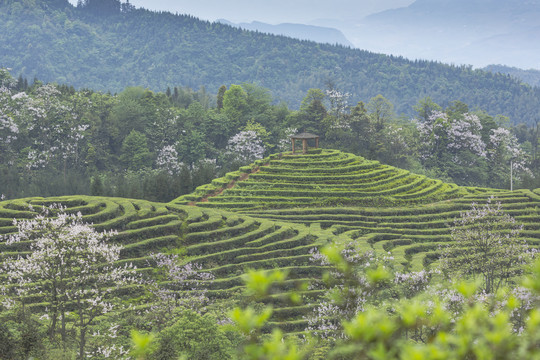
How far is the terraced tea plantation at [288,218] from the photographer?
31.1m

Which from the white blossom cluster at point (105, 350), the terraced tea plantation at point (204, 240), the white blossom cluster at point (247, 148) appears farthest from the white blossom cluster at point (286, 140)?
the white blossom cluster at point (105, 350)

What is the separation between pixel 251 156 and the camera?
279 feet

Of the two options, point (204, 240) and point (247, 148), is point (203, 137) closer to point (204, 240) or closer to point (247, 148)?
point (247, 148)

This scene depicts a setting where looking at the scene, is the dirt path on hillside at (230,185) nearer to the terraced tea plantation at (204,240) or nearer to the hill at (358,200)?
the hill at (358,200)

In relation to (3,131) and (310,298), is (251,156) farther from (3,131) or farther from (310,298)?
(310,298)

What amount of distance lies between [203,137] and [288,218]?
152 feet

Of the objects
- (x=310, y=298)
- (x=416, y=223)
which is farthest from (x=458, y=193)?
(x=310, y=298)

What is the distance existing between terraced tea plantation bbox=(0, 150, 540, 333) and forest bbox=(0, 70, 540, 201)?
1481 centimetres

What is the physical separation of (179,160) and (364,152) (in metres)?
29.1

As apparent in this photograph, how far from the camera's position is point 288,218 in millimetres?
44156

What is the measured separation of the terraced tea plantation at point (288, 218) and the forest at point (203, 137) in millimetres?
14807

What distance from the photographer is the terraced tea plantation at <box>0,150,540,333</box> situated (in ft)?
102

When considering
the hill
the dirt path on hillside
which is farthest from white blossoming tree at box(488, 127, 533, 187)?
the dirt path on hillside

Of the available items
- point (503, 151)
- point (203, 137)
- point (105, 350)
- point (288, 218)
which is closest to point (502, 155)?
point (503, 151)
